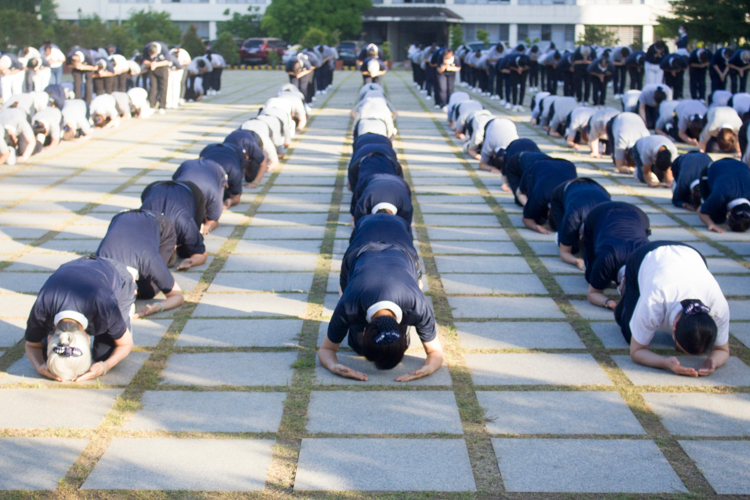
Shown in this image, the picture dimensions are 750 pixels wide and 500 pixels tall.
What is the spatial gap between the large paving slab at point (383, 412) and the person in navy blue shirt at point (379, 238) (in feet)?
2.87

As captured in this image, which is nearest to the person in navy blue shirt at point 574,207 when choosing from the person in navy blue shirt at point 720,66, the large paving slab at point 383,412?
the large paving slab at point 383,412

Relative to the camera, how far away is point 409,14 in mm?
43188

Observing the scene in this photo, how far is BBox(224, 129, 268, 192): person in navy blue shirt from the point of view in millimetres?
8906

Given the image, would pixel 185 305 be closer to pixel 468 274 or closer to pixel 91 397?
pixel 91 397

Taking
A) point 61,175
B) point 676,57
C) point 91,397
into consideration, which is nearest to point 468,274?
point 91,397

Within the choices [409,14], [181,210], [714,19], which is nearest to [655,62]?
[714,19]

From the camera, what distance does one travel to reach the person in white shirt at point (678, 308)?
13.4 ft

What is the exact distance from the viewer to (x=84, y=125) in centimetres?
1252

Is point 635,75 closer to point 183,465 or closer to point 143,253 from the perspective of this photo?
point 143,253

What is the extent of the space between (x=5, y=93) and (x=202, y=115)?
160 inches

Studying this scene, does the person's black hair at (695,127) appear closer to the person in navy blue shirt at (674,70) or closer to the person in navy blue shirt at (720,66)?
the person in navy blue shirt at (674,70)

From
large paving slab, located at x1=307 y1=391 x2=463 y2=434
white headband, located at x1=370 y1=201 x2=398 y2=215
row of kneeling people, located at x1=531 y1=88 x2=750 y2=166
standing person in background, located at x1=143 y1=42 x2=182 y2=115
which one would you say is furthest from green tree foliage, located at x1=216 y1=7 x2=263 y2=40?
large paving slab, located at x1=307 y1=391 x2=463 y2=434

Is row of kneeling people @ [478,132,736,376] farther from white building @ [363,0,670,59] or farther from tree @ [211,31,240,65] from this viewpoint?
white building @ [363,0,670,59]

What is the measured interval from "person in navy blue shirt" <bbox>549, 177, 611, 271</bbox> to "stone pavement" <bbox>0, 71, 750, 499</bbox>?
0.55 feet
